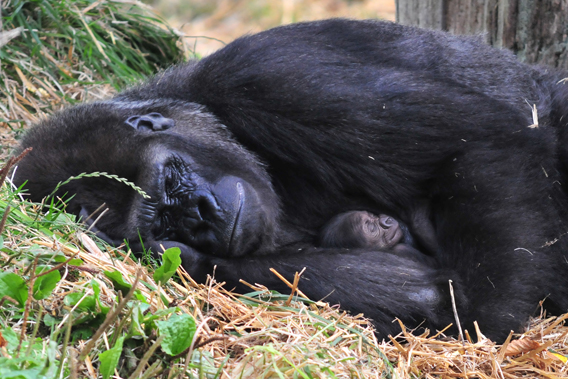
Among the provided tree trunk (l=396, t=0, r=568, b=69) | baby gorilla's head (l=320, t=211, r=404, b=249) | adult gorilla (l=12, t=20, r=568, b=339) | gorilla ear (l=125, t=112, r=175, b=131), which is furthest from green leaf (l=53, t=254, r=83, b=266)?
tree trunk (l=396, t=0, r=568, b=69)

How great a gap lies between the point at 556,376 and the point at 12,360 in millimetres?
2099

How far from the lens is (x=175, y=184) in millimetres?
3156

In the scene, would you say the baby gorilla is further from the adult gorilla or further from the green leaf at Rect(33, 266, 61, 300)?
the green leaf at Rect(33, 266, 61, 300)

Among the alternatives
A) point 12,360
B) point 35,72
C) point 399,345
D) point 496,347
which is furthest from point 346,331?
point 35,72

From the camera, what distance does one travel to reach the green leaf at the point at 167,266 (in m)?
2.52

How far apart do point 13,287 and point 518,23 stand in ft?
13.2

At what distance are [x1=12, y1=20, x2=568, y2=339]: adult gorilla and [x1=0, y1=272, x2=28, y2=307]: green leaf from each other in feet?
3.61

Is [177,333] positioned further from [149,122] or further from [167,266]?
[149,122]

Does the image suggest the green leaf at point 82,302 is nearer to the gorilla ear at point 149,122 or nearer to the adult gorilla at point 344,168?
the adult gorilla at point 344,168

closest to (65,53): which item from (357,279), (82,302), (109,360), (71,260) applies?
(71,260)

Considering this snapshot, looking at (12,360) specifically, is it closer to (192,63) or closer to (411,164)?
(411,164)

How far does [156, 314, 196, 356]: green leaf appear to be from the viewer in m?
1.97

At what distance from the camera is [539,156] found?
3281 mm

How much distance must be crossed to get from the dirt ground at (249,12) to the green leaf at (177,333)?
34.6ft
